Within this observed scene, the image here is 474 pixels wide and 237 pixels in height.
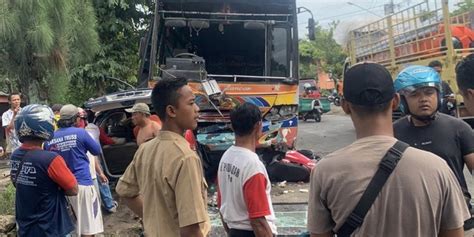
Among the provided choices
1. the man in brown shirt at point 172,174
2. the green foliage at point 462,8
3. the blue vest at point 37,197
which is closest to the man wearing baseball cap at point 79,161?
the blue vest at point 37,197

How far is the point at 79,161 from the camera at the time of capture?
4.78 metres

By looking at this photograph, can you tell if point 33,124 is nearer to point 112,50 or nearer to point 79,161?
point 79,161

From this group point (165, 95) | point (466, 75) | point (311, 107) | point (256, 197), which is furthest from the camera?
point (311, 107)

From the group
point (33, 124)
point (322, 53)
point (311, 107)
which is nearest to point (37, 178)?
point (33, 124)

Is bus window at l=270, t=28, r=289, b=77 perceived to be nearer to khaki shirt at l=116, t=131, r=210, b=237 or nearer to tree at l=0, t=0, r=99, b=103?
tree at l=0, t=0, r=99, b=103

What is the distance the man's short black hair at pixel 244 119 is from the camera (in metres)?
3.02

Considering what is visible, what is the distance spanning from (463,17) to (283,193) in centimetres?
548

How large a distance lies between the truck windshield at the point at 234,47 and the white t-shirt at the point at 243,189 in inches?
200

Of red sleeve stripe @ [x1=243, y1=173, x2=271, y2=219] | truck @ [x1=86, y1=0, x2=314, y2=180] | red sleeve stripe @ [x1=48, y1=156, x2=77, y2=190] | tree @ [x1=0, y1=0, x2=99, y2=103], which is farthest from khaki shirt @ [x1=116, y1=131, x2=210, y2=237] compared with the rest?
tree @ [x1=0, y1=0, x2=99, y2=103]

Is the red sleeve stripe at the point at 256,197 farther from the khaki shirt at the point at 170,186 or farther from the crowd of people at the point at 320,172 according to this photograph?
the khaki shirt at the point at 170,186

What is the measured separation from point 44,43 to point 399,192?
900cm

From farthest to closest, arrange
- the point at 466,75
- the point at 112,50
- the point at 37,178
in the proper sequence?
the point at 112,50 < the point at 37,178 < the point at 466,75

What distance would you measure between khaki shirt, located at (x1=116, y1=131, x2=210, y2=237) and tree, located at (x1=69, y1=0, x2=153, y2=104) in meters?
10.8

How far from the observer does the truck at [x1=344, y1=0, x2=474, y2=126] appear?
864 cm
